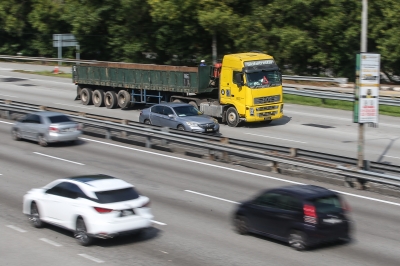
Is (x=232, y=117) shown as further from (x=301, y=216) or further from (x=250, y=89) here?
(x=301, y=216)

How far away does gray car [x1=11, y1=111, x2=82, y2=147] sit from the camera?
25.2 m

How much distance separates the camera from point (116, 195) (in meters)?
12.9

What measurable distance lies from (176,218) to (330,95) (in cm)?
2251

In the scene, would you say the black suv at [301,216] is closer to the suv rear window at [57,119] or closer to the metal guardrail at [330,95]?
the suv rear window at [57,119]

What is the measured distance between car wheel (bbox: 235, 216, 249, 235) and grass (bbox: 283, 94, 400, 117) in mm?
22020

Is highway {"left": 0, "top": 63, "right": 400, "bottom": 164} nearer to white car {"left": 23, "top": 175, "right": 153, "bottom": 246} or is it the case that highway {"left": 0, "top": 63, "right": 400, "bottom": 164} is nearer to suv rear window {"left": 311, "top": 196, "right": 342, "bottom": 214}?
suv rear window {"left": 311, "top": 196, "right": 342, "bottom": 214}

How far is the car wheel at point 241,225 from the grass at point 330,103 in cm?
2202

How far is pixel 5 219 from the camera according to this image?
15.0 metres

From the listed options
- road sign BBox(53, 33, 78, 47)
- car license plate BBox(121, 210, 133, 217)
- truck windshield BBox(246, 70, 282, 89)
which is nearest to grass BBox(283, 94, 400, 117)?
truck windshield BBox(246, 70, 282, 89)

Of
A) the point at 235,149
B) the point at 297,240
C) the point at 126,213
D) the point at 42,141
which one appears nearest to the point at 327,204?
the point at 297,240

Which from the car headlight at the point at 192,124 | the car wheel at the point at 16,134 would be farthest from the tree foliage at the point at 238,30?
the car wheel at the point at 16,134

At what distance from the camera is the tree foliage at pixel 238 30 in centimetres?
4503

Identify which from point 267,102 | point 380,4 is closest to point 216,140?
point 267,102

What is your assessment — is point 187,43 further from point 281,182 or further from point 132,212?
point 132,212
